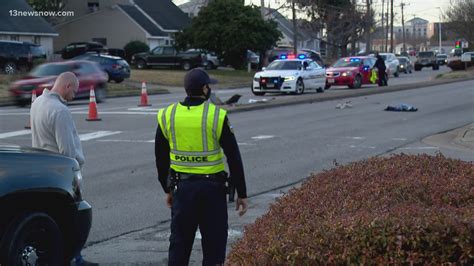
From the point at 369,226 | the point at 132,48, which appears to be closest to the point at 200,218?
the point at 369,226

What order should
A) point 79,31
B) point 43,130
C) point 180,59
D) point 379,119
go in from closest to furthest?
point 43,130 < point 379,119 < point 180,59 < point 79,31

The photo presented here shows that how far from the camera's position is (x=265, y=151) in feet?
52.1

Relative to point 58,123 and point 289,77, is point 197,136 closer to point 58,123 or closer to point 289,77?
point 58,123

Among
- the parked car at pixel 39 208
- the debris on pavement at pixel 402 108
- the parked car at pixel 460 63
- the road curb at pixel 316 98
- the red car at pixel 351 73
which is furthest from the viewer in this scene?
the parked car at pixel 460 63

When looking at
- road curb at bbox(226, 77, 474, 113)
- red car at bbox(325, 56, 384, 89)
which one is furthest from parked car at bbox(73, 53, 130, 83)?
road curb at bbox(226, 77, 474, 113)

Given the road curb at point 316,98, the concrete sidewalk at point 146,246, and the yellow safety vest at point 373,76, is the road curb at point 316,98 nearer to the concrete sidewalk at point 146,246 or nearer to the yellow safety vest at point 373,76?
the yellow safety vest at point 373,76

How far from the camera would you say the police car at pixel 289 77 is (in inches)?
1283

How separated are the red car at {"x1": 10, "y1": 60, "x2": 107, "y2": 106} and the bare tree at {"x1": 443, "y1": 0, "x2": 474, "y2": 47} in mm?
57288

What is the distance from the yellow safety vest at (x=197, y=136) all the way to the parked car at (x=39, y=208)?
4.27 ft

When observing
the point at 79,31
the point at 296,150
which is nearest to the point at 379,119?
the point at 296,150

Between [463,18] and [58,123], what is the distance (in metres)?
81.5

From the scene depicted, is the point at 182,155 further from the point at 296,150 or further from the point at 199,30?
the point at 199,30

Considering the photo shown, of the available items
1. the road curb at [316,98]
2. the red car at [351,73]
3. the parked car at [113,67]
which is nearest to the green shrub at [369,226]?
the road curb at [316,98]

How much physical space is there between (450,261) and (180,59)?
53.2 metres
